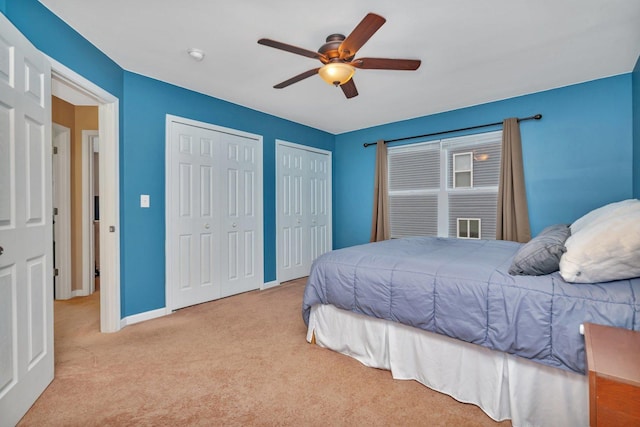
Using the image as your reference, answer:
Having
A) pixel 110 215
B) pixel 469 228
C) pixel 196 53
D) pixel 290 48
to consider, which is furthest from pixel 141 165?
pixel 469 228

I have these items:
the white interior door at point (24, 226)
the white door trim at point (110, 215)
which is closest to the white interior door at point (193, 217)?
the white door trim at point (110, 215)

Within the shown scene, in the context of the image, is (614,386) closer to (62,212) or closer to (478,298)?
(478,298)

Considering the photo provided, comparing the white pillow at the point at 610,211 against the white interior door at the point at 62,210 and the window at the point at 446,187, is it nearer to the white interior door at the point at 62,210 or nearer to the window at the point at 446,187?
the window at the point at 446,187

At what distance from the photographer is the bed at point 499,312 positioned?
4.26 feet

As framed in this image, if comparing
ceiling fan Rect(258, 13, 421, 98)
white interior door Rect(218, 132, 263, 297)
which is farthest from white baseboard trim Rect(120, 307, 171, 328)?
ceiling fan Rect(258, 13, 421, 98)

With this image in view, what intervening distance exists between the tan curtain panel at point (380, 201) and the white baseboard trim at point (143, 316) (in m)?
2.98

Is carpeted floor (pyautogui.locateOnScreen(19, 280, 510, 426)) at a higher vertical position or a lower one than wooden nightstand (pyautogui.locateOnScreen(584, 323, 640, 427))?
lower

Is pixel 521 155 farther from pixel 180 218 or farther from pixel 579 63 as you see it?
pixel 180 218

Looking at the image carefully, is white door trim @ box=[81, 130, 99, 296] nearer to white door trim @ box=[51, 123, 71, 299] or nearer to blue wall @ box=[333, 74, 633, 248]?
white door trim @ box=[51, 123, 71, 299]

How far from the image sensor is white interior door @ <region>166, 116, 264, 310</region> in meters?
3.15

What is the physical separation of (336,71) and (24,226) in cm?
204

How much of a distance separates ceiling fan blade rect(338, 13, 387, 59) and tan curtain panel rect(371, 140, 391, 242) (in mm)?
2688

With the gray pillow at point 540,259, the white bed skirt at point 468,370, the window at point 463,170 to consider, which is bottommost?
the white bed skirt at point 468,370

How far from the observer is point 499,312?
150cm
